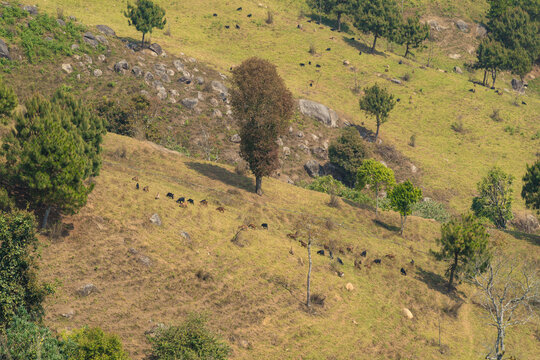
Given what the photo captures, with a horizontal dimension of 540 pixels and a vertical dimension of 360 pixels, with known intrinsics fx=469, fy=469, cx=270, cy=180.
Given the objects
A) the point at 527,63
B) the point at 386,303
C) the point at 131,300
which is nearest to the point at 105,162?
the point at 131,300

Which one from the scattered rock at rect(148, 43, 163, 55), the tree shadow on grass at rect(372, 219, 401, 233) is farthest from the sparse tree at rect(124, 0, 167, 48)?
the tree shadow on grass at rect(372, 219, 401, 233)

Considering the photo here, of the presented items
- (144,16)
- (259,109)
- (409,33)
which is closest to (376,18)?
(409,33)

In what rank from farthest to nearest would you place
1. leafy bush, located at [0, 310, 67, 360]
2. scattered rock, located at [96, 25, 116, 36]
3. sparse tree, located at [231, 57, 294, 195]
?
scattered rock, located at [96, 25, 116, 36] → sparse tree, located at [231, 57, 294, 195] → leafy bush, located at [0, 310, 67, 360]

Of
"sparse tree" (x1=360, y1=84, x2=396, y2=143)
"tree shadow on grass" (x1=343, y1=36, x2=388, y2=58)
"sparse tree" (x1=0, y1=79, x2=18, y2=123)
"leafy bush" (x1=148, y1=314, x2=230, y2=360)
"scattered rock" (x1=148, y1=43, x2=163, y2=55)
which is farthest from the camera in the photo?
"tree shadow on grass" (x1=343, y1=36, x2=388, y2=58)

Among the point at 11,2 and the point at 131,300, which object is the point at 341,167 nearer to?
the point at 131,300

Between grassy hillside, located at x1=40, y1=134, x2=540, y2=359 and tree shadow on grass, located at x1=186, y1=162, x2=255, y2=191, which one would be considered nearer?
grassy hillside, located at x1=40, y1=134, x2=540, y2=359

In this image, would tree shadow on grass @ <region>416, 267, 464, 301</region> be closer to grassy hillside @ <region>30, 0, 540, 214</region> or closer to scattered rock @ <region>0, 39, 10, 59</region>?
grassy hillside @ <region>30, 0, 540, 214</region>

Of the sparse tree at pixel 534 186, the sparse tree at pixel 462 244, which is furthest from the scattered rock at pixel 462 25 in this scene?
the sparse tree at pixel 462 244

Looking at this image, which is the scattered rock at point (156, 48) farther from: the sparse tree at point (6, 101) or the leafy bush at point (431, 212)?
the leafy bush at point (431, 212)
